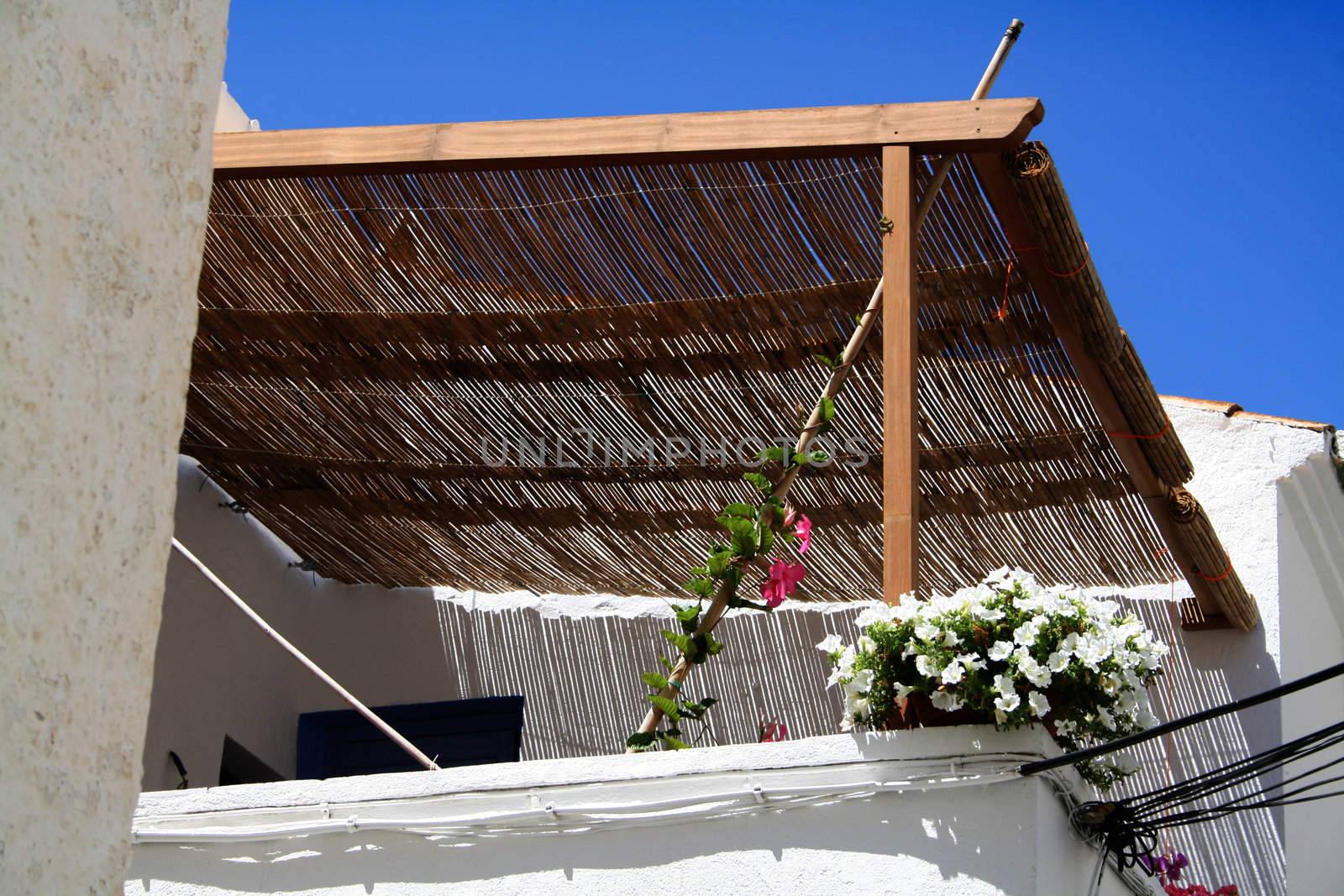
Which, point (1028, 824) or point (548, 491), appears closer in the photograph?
point (1028, 824)

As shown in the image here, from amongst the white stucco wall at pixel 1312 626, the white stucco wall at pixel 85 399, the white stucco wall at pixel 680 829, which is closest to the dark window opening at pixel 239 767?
the white stucco wall at pixel 680 829

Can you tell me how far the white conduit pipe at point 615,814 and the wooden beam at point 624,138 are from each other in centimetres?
138

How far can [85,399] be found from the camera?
1171mm

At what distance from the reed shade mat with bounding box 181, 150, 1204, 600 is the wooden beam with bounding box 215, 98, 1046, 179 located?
11 cm

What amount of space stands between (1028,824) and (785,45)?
24.8ft

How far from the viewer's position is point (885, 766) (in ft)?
9.52

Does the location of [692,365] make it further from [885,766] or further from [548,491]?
[885,766]

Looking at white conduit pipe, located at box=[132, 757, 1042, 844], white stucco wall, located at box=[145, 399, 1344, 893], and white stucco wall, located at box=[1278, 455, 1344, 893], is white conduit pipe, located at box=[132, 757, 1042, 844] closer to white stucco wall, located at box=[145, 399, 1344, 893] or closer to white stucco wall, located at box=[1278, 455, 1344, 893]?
white stucco wall, located at box=[145, 399, 1344, 893]

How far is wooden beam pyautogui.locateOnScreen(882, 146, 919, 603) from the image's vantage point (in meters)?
3.12

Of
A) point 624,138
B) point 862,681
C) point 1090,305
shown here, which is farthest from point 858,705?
point 624,138

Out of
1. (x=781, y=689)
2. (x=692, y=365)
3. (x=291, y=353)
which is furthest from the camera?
(x=781, y=689)

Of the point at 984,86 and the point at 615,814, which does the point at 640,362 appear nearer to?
the point at 984,86

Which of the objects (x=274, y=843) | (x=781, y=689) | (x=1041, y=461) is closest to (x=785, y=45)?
(x=781, y=689)

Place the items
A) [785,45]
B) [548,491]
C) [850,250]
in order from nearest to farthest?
[850,250] → [548,491] → [785,45]
